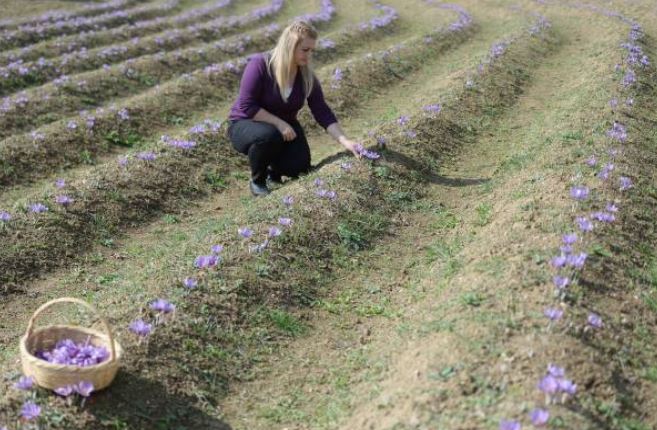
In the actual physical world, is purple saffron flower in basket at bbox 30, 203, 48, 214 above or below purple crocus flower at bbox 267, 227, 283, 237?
above

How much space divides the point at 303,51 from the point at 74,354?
5034 mm

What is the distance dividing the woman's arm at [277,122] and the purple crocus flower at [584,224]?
3848mm

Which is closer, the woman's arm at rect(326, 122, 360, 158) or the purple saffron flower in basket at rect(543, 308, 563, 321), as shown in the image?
the purple saffron flower in basket at rect(543, 308, 563, 321)

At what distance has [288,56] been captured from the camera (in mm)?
8797

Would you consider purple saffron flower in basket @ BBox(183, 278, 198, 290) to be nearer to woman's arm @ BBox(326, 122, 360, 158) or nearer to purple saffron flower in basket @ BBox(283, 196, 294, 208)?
purple saffron flower in basket @ BBox(283, 196, 294, 208)

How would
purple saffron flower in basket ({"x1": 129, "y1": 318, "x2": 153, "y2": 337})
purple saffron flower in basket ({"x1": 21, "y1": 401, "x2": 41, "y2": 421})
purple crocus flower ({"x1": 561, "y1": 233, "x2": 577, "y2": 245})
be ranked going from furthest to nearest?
1. purple crocus flower ({"x1": 561, "y1": 233, "x2": 577, "y2": 245})
2. purple saffron flower in basket ({"x1": 129, "y1": 318, "x2": 153, "y2": 337})
3. purple saffron flower in basket ({"x1": 21, "y1": 401, "x2": 41, "y2": 421})

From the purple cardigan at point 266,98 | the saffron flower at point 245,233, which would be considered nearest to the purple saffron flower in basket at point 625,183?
the purple cardigan at point 266,98

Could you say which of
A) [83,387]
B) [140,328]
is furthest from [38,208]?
[83,387]

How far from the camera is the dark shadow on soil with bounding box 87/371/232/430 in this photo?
5.07m

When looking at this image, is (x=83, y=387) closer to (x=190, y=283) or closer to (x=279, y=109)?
(x=190, y=283)

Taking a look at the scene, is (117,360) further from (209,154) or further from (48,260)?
(209,154)

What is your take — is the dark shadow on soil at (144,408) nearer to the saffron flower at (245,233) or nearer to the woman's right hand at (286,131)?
the saffron flower at (245,233)

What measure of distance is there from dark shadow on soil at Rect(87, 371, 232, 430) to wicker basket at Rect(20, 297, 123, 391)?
164mm

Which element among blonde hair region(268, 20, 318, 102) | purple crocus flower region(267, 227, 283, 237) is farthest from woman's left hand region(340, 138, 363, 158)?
purple crocus flower region(267, 227, 283, 237)
